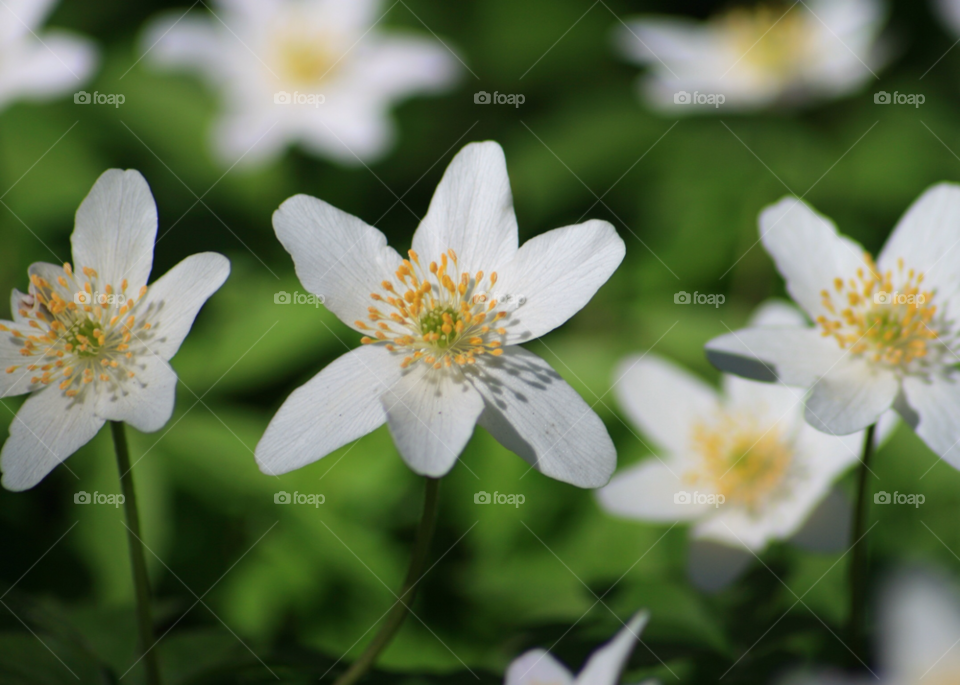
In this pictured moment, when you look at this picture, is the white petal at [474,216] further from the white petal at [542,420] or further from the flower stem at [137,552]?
the flower stem at [137,552]

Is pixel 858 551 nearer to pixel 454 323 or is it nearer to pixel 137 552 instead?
pixel 454 323

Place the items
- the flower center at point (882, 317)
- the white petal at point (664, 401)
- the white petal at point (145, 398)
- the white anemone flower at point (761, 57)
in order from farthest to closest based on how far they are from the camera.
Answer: the white anemone flower at point (761, 57) < the white petal at point (664, 401) < the flower center at point (882, 317) < the white petal at point (145, 398)

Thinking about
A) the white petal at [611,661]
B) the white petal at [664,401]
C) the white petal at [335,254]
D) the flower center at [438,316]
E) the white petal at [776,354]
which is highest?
the white petal at [335,254]

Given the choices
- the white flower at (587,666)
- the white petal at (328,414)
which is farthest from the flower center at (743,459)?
the white petal at (328,414)

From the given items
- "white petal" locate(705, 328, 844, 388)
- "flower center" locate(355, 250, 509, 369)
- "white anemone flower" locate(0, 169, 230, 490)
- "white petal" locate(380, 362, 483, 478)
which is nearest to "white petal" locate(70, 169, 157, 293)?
"white anemone flower" locate(0, 169, 230, 490)

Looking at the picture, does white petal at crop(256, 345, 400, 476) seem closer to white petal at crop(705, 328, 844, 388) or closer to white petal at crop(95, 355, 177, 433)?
white petal at crop(95, 355, 177, 433)

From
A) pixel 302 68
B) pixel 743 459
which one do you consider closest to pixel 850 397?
pixel 743 459
